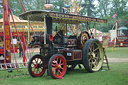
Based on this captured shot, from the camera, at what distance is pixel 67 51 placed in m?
9.46

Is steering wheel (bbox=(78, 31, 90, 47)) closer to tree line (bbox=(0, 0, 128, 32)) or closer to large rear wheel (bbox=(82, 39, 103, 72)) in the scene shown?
large rear wheel (bbox=(82, 39, 103, 72))

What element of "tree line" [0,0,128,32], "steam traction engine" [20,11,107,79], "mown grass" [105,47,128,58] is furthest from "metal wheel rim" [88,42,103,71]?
"tree line" [0,0,128,32]

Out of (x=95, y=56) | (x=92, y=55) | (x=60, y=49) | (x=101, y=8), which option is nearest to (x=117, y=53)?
(x=95, y=56)

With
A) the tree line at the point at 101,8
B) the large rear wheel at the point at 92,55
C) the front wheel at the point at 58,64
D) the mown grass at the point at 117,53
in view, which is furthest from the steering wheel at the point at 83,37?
the tree line at the point at 101,8

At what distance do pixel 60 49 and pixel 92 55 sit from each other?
182cm

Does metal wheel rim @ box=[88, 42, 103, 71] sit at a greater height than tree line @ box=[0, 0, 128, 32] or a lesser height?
lesser

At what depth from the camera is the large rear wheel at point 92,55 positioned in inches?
383

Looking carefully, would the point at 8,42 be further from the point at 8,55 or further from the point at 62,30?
the point at 62,30

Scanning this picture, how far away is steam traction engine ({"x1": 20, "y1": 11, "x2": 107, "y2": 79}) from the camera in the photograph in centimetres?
860

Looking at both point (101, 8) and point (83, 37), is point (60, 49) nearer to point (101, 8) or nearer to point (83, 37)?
point (83, 37)

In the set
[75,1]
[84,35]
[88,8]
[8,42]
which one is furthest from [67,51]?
[88,8]

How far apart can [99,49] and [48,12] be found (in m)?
3.70

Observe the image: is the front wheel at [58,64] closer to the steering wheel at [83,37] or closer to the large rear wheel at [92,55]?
the large rear wheel at [92,55]

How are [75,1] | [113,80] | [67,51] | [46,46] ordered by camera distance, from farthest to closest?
1. [75,1]
2. [67,51]
3. [46,46]
4. [113,80]
